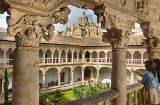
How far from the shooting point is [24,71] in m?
2.33

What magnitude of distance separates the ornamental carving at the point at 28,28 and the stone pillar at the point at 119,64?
194cm

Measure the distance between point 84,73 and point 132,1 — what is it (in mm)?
Answer: 28281

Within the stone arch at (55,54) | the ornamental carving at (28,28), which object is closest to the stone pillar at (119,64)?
the ornamental carving at (28,28)

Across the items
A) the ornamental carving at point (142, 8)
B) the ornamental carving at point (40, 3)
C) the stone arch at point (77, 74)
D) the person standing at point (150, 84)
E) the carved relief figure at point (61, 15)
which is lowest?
the stone arch at point (77, 74)

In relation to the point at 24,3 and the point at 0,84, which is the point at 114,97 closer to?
the point at 24,3

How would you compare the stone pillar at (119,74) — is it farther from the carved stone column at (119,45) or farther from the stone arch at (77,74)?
the stone arch at (77,74)

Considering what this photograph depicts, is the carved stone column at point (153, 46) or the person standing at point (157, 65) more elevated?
the carved stone column at point (153, 46)

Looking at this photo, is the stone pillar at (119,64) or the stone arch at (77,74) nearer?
the stone pillar at (119,64)

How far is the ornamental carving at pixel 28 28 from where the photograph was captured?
2.19 m

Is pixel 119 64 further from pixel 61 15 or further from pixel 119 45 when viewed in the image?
pixel 61 15

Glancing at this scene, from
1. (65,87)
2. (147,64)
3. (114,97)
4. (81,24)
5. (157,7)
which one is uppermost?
(81,24)

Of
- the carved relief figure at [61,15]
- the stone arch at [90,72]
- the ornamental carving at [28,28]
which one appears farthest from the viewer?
the stone arch at [90,72]

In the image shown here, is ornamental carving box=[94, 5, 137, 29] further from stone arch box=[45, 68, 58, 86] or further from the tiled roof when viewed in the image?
stone arch box=[45, 68, 58, 86]

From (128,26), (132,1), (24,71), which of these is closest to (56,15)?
(24,71)
